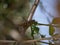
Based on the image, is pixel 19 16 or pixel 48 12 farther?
pixel 48 12

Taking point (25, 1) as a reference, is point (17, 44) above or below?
below

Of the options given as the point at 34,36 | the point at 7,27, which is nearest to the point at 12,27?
the point at 7,27

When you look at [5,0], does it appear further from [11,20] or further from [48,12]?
[48,12]

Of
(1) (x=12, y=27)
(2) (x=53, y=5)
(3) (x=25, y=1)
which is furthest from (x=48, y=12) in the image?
(1) (x=12, y=27)

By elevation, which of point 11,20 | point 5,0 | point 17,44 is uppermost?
point 5,0

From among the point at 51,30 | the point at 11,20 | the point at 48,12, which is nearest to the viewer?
the point at 51,30

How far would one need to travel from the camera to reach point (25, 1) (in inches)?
34.4

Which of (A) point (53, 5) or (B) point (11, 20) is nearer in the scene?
(B) point (11, 20)

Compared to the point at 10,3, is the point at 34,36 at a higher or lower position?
lower

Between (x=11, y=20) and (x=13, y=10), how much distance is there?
6cm

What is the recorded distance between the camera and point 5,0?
83cm

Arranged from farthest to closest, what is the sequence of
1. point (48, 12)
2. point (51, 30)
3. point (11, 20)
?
point (48, 12)
point (11, 20)
point (51, 30)

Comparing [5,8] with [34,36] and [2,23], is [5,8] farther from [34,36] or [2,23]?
[34,36]

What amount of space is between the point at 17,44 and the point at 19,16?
0.16 metres
